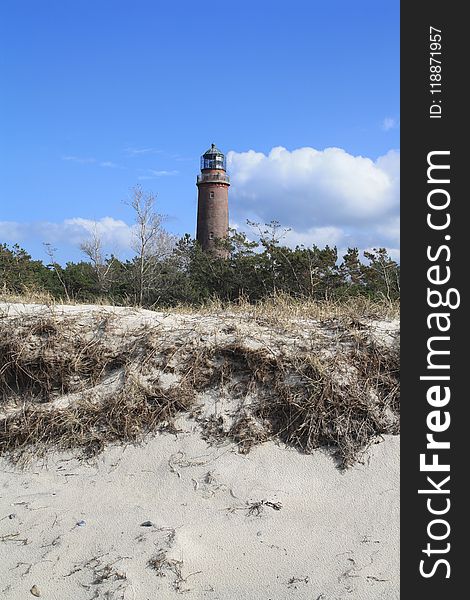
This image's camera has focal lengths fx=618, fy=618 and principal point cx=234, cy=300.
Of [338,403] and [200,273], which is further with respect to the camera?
[200,273]

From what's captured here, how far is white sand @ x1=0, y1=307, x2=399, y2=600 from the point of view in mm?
3924

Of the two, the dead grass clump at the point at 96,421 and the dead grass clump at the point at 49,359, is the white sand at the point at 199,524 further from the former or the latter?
the dead grass clump at the point at 49,359

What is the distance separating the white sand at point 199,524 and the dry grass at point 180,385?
0.17 meters

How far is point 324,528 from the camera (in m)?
4.40

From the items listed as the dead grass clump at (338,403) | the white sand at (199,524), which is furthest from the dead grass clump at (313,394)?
the white sand at (199,524)

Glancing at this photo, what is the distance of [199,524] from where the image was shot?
14.6 feet

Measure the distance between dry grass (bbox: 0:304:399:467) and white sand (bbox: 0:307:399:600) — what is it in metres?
0.17

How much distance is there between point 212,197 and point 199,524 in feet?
108

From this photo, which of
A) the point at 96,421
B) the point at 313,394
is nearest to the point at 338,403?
the point at 313,394

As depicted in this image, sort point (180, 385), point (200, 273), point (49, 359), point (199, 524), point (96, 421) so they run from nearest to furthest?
point (199, 524)
point (96, 421)
point (180, 385)
point (49, 359)
point (200, 273)

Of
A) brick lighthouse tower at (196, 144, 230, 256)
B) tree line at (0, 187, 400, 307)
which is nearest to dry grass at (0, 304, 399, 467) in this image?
tree line at (0, 187, 400, 307)

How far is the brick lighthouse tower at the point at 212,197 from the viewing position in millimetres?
35094

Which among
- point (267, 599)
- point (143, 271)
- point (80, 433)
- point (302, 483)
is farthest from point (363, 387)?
point (143, 271)

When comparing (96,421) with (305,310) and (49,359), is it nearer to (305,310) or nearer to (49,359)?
(49,359)
